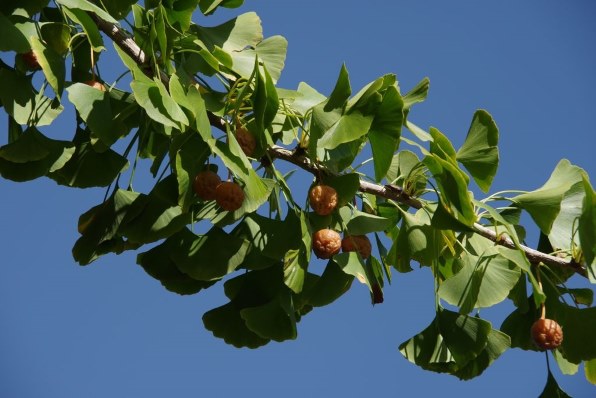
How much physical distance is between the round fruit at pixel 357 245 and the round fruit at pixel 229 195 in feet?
0.85

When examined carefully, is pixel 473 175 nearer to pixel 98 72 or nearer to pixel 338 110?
pixel 338 110

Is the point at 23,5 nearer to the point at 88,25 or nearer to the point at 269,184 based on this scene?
the point at 88,25

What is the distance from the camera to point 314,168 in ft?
6.35

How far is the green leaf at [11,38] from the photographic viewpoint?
72.4 inches

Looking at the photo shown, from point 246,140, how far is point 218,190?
0.11 meters

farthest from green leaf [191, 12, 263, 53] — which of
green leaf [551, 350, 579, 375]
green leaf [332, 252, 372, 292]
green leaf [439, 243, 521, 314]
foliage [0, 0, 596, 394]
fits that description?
green leaf [551, 350, 579, 375]

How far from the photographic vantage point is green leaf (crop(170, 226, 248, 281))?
2.01 metres

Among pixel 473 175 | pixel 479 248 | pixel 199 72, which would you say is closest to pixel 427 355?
→ pixel 479 248

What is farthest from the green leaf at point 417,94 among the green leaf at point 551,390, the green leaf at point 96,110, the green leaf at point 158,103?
the green leaf at point 551,390

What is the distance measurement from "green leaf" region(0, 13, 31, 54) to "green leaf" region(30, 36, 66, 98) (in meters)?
0.02

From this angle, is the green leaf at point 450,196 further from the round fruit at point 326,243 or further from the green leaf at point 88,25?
the green leaf at point 88,25

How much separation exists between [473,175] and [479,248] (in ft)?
0.52

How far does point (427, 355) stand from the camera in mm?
2023

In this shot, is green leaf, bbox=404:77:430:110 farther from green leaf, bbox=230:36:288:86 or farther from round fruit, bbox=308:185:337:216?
green leaf, bbox=230:36:288:86
